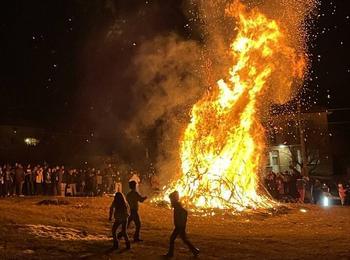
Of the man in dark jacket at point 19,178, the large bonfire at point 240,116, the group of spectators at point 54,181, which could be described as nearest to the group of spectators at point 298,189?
the large bonfire at point 240,116

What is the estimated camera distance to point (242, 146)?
19.3 meters

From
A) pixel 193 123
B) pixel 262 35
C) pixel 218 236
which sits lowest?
pixel 218 236

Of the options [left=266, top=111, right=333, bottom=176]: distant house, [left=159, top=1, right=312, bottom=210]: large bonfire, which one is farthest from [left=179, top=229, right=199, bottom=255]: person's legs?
[left=266, top=111, right=333, bottom=176]: distant house

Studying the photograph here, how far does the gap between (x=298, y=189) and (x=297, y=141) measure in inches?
915

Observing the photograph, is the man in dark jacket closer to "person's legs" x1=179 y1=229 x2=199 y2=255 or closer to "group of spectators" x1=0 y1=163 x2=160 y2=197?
"group of spectators" x1=0 y1=163 x2=160 y2=197

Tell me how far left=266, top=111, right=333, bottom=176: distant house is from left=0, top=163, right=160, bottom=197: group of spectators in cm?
2352

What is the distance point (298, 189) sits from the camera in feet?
70.1

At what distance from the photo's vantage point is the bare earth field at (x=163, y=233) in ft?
31.5

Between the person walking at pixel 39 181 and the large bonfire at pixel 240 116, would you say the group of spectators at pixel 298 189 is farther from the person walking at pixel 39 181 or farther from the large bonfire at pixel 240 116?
the person walking at pixel 39 181

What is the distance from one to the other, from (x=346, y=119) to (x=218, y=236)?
145ft

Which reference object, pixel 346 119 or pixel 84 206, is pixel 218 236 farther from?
pixel 346 119

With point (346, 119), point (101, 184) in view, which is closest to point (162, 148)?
point (101, 184)

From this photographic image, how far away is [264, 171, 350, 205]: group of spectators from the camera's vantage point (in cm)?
2139

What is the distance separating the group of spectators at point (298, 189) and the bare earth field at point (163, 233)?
3091 millimetres
